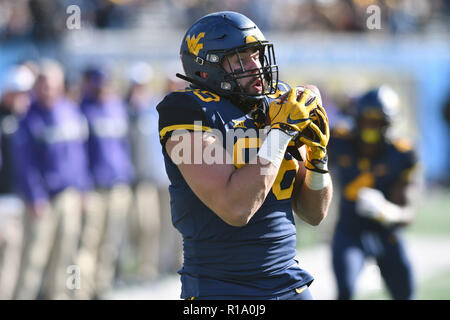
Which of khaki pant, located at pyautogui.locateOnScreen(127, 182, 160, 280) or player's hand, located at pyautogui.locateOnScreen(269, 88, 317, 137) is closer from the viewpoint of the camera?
player's hand, located at pyautogui.locateOnScreen(269, 88, 317, 137)

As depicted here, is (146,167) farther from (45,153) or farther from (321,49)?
(321,49)

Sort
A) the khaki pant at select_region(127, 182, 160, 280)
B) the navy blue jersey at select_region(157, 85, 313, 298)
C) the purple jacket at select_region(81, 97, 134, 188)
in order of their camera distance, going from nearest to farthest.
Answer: the navy blue jersey at select_region(157, 85, 313, 298) → the purple jacket at select_region(81, 97, 134, 188) → the khaki pant at select_region(127, 182, 160, 280)

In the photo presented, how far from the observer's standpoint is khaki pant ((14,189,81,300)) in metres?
6.36

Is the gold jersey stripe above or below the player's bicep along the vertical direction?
above

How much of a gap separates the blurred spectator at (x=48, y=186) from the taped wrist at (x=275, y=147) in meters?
3.99

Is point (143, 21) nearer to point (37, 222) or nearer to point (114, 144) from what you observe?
point (114, 144)

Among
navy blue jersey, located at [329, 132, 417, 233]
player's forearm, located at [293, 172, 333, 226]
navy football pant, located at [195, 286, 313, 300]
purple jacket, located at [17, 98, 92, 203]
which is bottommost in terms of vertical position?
navy football pant, located at [195, 286, 313, 300]

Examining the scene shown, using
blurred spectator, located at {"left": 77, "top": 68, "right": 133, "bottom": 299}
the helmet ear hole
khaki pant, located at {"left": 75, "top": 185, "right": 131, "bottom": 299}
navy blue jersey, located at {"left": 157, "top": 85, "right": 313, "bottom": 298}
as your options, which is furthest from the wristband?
blurred spectator, located at {"left": 77, "top": 68, "right": 133, "bottom": 299}

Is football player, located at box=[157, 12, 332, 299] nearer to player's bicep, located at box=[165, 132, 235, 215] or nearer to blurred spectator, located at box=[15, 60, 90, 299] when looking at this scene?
player's bicep, located at box=[165, 132, 235, 215]

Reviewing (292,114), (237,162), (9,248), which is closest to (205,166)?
(237,162)

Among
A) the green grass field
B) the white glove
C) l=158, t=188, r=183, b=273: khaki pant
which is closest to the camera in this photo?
the white glove

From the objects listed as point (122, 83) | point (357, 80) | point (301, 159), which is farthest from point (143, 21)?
point (301, 159)
